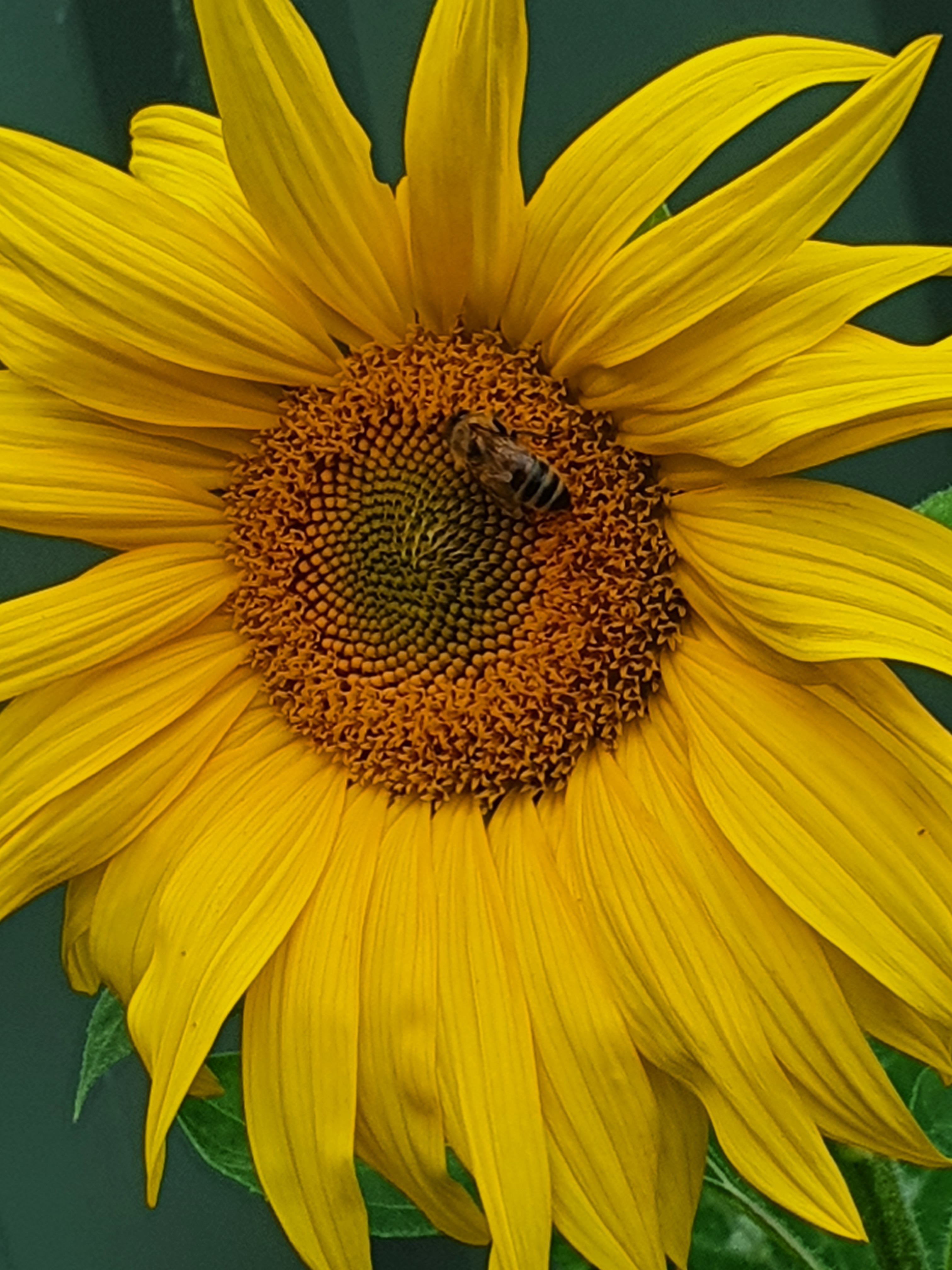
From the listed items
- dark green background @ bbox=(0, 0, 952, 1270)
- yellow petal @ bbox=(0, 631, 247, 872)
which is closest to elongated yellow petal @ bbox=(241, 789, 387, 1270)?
yellow petal @ bbox=(0, 631, 247, 872)

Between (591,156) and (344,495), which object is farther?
(344,495)

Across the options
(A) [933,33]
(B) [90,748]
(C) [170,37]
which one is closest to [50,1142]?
(B) [90,748]

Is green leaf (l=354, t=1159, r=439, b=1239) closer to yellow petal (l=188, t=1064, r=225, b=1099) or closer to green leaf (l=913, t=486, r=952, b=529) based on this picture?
yellow petal (l=188, t=1064, r=225, b=1099)

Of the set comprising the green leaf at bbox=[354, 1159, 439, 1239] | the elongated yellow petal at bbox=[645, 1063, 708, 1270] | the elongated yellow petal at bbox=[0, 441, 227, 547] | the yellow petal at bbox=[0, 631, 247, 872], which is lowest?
the green leaf at bbox=[354, 1159, 439, 1239]

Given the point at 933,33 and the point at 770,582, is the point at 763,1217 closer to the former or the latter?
the point at 770,582

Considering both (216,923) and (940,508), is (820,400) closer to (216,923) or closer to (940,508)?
(940,508)

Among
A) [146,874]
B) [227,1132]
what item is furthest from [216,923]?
[227,1132]

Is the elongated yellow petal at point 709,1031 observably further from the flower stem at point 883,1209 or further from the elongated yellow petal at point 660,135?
the elongated yellow petal at point 660,135
